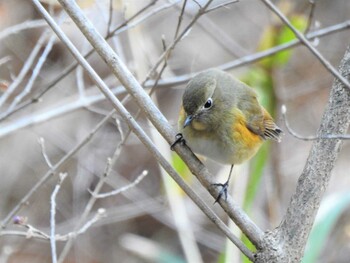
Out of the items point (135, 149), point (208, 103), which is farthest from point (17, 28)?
point (135, 149)

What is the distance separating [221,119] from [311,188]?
833 millimetres

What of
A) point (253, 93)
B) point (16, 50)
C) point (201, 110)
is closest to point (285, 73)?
point (16, 50)

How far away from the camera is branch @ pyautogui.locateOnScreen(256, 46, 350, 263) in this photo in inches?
104

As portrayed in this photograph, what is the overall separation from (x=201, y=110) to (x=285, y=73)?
4.67 metres

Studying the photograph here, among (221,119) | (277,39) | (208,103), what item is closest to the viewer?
(208,103)

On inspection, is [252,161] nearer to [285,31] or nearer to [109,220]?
[285,31]

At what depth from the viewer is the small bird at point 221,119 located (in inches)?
123

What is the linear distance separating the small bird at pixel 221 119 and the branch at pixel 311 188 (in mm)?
414

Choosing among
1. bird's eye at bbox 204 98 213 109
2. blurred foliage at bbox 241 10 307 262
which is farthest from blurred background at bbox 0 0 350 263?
bird's eye at bbox 204 98 213 109

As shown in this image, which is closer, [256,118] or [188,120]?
[188,120]

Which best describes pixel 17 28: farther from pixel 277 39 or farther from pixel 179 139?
pixel 277 39

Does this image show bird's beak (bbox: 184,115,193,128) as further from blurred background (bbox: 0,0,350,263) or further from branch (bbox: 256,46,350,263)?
blurred background (bbox: 0,0,350,263)

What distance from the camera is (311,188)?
104 inches

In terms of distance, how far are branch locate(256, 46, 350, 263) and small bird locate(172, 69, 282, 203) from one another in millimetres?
414
